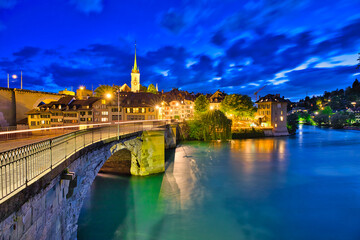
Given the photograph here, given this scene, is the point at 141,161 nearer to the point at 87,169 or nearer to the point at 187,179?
the point at 187,179

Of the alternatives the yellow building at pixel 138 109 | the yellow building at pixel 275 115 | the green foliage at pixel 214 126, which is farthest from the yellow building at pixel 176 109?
the green foliage at pixel 214 126

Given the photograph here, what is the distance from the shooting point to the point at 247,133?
222 feet

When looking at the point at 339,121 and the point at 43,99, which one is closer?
the point at 43,99

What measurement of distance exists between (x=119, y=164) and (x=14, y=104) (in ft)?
111

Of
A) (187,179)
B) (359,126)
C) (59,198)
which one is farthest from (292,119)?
(59,198)

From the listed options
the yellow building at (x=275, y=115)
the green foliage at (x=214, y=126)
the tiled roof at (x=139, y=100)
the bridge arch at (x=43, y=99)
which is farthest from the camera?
the yellow building at (x=275, y=115)

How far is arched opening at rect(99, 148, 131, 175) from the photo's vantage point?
25.2m

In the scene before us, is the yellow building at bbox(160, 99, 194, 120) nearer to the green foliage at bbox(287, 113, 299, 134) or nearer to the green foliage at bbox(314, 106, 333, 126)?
the green foliage at bbox(287, 113, 299, 134)

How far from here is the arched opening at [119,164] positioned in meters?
25.2

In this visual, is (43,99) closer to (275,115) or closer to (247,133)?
(247,133)

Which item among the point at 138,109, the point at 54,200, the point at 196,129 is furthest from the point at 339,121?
the point at 54,200

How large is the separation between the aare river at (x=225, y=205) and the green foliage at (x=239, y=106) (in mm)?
48601

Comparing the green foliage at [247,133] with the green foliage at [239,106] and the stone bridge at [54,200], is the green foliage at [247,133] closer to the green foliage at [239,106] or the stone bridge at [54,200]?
the green foliage at [239,106]

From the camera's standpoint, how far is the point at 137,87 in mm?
120125
